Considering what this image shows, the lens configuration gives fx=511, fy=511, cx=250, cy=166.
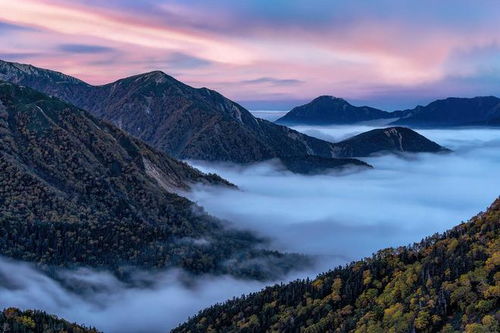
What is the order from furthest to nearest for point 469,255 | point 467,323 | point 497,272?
point 469,255
point 497,272
point 467,323

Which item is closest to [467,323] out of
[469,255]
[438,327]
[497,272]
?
[438,327]

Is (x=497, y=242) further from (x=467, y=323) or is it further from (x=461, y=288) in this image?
(x=467, y=323)

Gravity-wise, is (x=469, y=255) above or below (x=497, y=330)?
above

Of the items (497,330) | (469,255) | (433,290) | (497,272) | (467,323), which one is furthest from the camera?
(469,255)

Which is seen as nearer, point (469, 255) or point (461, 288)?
point (461, 288)

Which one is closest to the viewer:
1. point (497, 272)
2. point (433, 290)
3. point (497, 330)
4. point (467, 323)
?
point (497, 330)

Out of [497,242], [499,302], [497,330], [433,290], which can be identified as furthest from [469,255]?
[497,330]

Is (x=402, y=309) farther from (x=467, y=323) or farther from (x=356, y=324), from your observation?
(x=467, y=323)

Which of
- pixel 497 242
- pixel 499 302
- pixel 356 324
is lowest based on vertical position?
pixel 356 324

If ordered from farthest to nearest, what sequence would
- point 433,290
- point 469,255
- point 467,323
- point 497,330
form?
point 469,255
point 433,290
point 467,323
point 497,330
